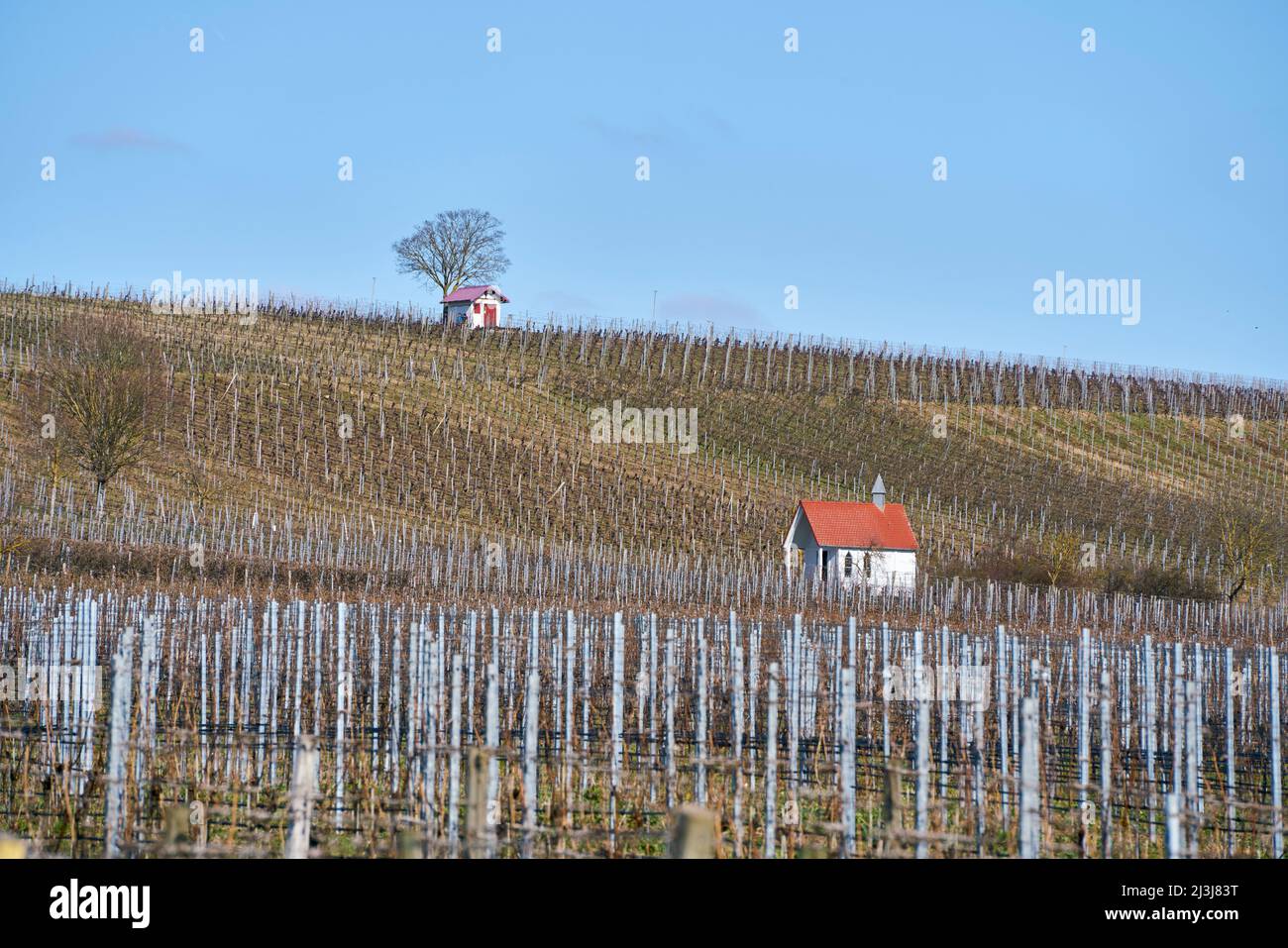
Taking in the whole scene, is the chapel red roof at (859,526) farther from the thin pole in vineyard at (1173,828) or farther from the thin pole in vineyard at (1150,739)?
the thin pole in vineyard at (1173,828)

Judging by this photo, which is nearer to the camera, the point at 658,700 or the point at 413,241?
the point at 658,700

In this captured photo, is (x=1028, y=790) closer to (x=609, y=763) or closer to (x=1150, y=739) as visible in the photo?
(x=609, y=763)

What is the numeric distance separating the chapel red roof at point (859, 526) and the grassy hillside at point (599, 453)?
1.32 m

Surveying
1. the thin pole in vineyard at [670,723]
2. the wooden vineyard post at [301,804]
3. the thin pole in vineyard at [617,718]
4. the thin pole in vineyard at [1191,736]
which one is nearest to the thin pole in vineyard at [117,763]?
the wooden vineyard post at [301,804]

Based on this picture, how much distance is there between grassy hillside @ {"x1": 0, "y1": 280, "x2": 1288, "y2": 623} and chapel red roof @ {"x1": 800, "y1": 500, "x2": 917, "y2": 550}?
132cm

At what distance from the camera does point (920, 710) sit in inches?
307

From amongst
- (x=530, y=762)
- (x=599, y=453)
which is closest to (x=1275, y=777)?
(x=530, y=762)

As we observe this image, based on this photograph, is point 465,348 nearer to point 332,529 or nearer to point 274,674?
point 332,529

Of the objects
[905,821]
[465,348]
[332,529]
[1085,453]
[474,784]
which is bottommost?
[905,821]

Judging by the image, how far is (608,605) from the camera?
24719 millimetres

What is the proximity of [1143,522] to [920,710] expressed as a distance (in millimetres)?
41609

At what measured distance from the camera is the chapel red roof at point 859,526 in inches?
1471
